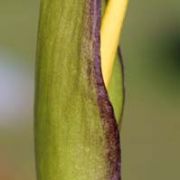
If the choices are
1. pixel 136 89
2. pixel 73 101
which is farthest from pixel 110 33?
Answer: pixel 136 89

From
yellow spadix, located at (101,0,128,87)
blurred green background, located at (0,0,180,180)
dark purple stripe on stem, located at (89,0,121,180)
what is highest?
yellow spadix, located at (101,0,128,87)

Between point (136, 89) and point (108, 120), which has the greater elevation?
point (108, 120)

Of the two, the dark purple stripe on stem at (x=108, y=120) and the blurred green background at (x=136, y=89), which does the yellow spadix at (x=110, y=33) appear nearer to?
the dark purple stripe on stem at (x=108, y=120)

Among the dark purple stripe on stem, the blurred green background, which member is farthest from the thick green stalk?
the blurred green background

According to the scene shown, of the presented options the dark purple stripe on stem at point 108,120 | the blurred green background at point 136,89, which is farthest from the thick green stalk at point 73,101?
the blurred green background at point 136,89

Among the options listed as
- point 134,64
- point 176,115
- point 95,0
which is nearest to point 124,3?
point 95,0

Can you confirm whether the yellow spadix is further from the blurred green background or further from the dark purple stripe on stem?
the blurred green background

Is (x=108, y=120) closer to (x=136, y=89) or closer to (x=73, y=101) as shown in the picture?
(x=73, y=101)

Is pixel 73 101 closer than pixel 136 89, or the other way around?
pixel 73 101
